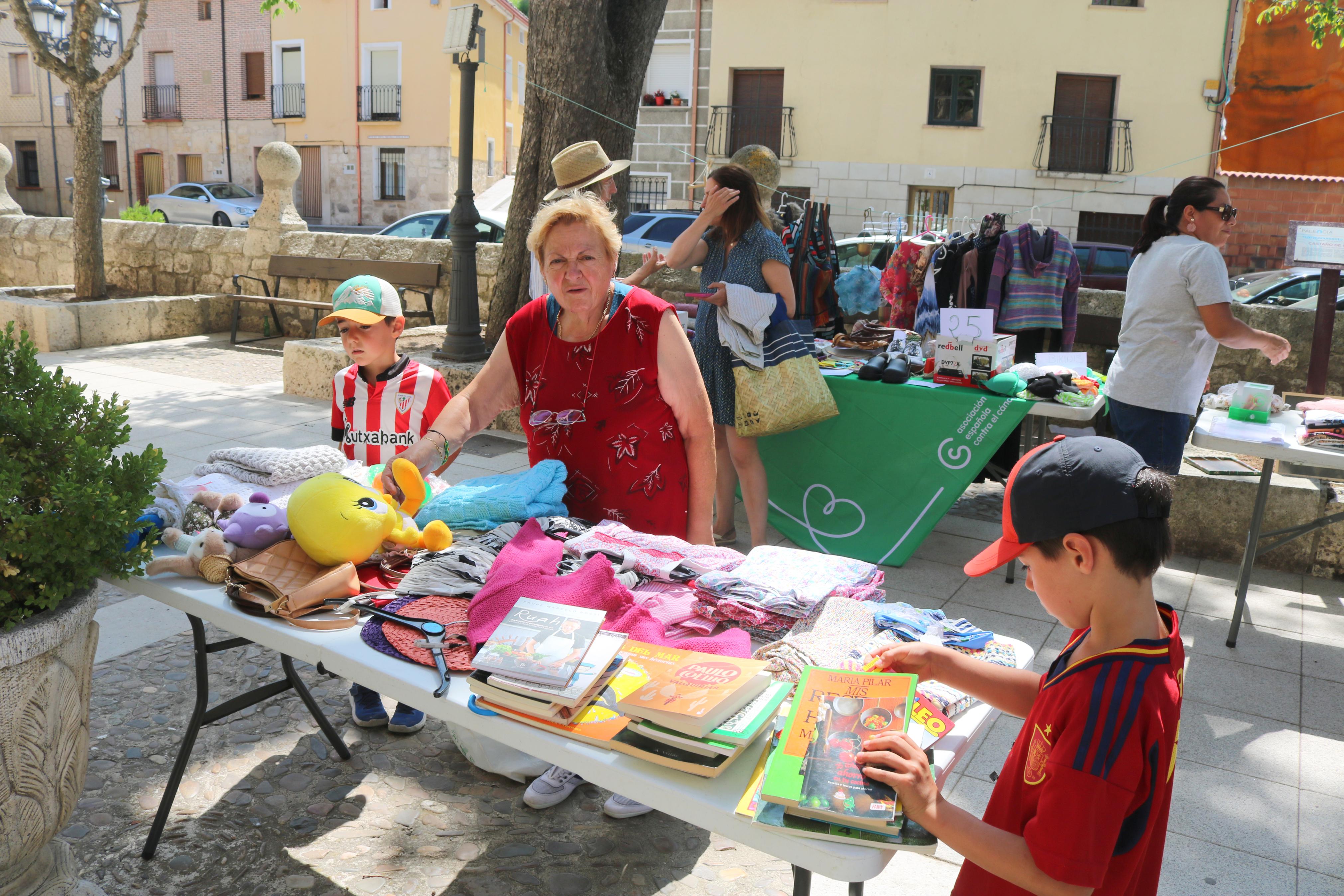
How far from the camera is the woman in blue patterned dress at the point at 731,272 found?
4629 mm

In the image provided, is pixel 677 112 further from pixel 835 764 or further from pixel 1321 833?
pixel 835 764

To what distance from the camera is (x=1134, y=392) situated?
410cm

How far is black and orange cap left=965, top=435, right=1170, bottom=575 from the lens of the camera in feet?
4.21

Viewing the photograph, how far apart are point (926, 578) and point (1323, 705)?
65.4 inches

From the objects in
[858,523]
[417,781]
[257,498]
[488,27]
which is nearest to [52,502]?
[257,498]

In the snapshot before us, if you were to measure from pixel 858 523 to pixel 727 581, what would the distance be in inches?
120

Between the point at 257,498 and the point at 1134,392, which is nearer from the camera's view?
the point at 257,498

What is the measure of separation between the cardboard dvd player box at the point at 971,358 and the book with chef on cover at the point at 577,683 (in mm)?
3358

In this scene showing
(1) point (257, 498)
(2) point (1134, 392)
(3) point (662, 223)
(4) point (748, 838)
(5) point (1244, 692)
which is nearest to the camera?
(4) point (748, 838)

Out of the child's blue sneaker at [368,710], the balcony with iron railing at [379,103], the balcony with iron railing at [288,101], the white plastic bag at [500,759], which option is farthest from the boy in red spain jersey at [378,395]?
the balcony with iron railing at [288,101]

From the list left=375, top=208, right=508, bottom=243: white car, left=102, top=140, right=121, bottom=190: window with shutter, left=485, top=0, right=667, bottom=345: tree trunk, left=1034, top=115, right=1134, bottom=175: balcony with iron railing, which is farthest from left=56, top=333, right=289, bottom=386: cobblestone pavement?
left=102, top=140, right=121, bottom=190: window with shutter

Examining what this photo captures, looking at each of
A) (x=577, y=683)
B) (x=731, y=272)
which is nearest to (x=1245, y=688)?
(x=731, y=272)

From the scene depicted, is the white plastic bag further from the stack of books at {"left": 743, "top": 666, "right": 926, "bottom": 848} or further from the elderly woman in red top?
the stack of books at {"left": 743, "top": 666, "right": 926, "bottom": 848}

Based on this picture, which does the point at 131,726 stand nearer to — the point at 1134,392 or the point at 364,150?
the point at 1134,392
